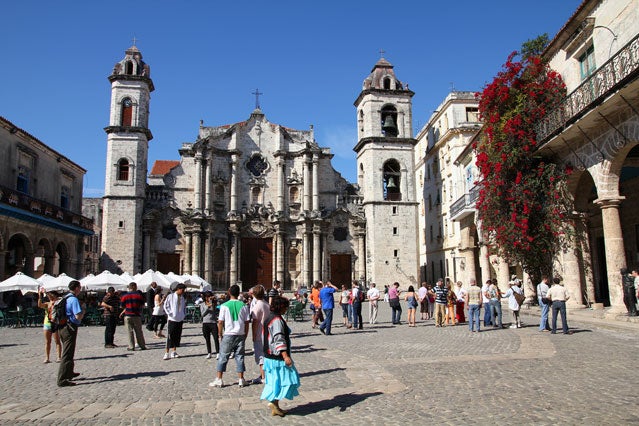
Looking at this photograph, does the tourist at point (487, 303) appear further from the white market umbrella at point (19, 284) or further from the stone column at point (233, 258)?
the stone column at point (233, 258)

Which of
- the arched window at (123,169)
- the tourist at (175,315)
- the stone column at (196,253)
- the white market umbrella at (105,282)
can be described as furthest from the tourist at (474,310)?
the arched window at (123,169)

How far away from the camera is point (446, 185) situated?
38.1 meters

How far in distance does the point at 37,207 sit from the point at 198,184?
11.2 meters

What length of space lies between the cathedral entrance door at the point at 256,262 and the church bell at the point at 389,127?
476 inches

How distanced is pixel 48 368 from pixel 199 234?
25.5m

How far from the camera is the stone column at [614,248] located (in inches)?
552

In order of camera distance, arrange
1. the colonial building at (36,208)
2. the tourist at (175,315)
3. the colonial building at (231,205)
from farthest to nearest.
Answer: the colonial building at (231,205) < the colonial building at (36,208) < the tourist at (175,315)

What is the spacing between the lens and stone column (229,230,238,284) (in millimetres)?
35344

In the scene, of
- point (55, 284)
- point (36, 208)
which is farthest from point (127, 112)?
point (55, 284)

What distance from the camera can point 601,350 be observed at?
394 inches

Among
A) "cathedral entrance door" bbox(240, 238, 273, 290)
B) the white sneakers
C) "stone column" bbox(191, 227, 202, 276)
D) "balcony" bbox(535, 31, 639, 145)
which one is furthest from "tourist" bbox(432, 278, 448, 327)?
"stone column" bbox(191, 227, 202, 276)

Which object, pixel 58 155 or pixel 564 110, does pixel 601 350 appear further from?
pixel 58 155

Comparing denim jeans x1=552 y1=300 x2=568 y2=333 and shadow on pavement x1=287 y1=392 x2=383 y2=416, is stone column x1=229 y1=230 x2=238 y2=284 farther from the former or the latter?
shadow on pavement x1=287 y1=392 x2=383 y2=416

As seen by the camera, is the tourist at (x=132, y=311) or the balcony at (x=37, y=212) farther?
the balcony at (x=37, y=212)
